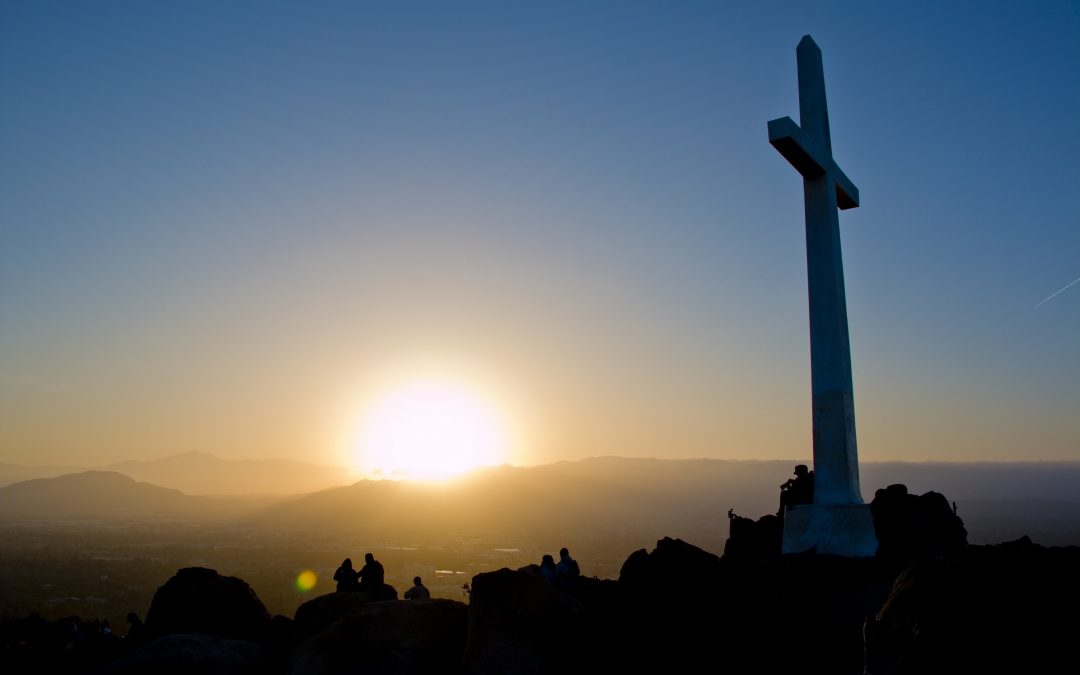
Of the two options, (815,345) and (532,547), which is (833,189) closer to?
(815,345)

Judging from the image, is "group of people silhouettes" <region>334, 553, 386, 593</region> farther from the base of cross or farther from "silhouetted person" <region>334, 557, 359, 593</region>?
the base of cross

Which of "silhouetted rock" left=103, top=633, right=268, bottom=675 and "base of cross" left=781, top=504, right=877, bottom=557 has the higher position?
"base of cross" left=781, top=504, right=877, bottom=557

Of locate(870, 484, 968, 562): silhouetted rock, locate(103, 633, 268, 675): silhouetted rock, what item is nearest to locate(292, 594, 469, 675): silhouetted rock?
locate(103, 633, 268, 675): silhouetted rock

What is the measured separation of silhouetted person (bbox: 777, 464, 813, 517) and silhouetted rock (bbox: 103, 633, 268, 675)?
30.9 ft

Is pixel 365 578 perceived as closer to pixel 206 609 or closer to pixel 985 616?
pixel 206 609

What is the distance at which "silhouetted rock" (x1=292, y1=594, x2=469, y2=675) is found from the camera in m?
9.87

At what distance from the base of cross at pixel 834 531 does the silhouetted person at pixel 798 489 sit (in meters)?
1.32

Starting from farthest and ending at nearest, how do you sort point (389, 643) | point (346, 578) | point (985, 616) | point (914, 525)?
point (346, 578)
point (914, 525)
point (389, 643)
point (985, 616)

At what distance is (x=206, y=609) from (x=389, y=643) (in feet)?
21.3

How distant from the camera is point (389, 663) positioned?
9.85 metres

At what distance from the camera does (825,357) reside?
545 inches

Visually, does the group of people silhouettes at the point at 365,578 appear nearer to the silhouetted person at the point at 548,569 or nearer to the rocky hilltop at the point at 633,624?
the rocky hilltop at the point at 633,624

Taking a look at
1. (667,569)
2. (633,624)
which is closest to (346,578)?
(667,569)

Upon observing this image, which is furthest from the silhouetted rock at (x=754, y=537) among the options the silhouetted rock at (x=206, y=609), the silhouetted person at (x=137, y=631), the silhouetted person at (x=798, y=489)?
the silhouetted person at (x=137, y=631)
